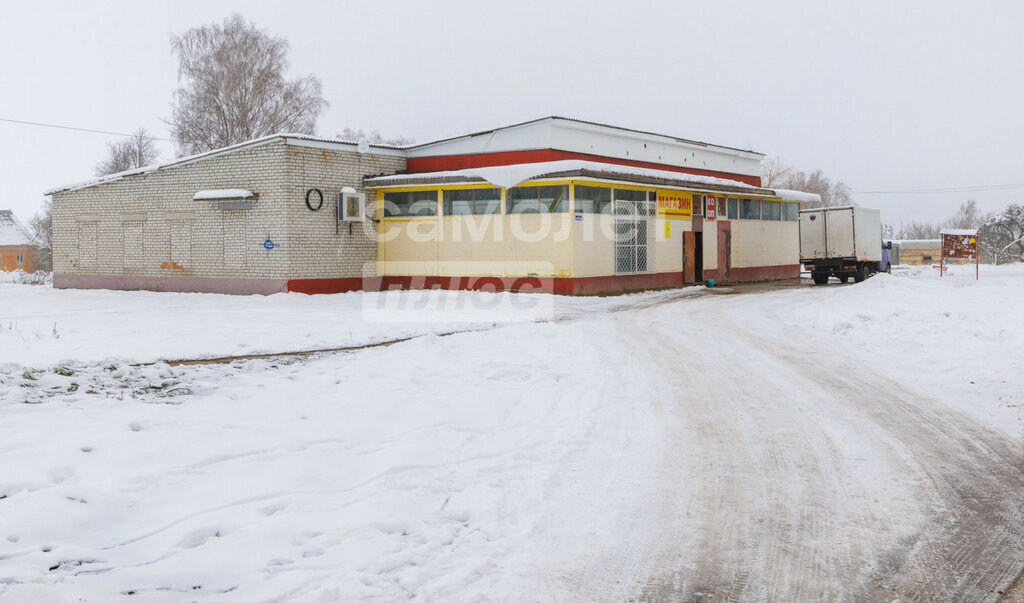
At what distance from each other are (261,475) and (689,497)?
3157 mm

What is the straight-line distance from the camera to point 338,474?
5664 mm

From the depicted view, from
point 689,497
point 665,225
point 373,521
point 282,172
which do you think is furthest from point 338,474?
point 665,225

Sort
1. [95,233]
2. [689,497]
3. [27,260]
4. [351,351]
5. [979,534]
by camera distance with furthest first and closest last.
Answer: [27,260]
[95,233]
[351,351]
[689,497]
[979,534]

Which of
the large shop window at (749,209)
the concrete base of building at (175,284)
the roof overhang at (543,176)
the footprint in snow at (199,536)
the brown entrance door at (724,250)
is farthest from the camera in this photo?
the large shop window at (749,209)

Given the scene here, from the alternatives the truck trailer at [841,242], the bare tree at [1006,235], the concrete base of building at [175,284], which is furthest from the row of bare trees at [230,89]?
the bare tree at [1006,235]

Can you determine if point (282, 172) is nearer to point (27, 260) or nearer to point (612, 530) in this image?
point (612, 530)

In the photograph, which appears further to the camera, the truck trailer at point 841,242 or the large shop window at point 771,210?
the large shop window at point 771,210

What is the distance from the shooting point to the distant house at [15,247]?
63.3m

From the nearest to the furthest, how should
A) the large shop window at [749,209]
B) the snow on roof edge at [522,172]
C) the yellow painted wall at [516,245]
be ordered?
1. the snow on roof edge at [522,172]
2. the yellow painted wall at [516,245]
3. the large shop window at [749,209]

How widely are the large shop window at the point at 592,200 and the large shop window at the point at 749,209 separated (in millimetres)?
8712

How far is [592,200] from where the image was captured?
67.2 feet

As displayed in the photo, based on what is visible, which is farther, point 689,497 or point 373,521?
point 689,497

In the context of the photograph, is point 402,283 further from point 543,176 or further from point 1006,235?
point 1006,235

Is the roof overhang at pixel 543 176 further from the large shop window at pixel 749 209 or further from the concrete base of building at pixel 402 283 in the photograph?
the large shop window at pixel 749 209
